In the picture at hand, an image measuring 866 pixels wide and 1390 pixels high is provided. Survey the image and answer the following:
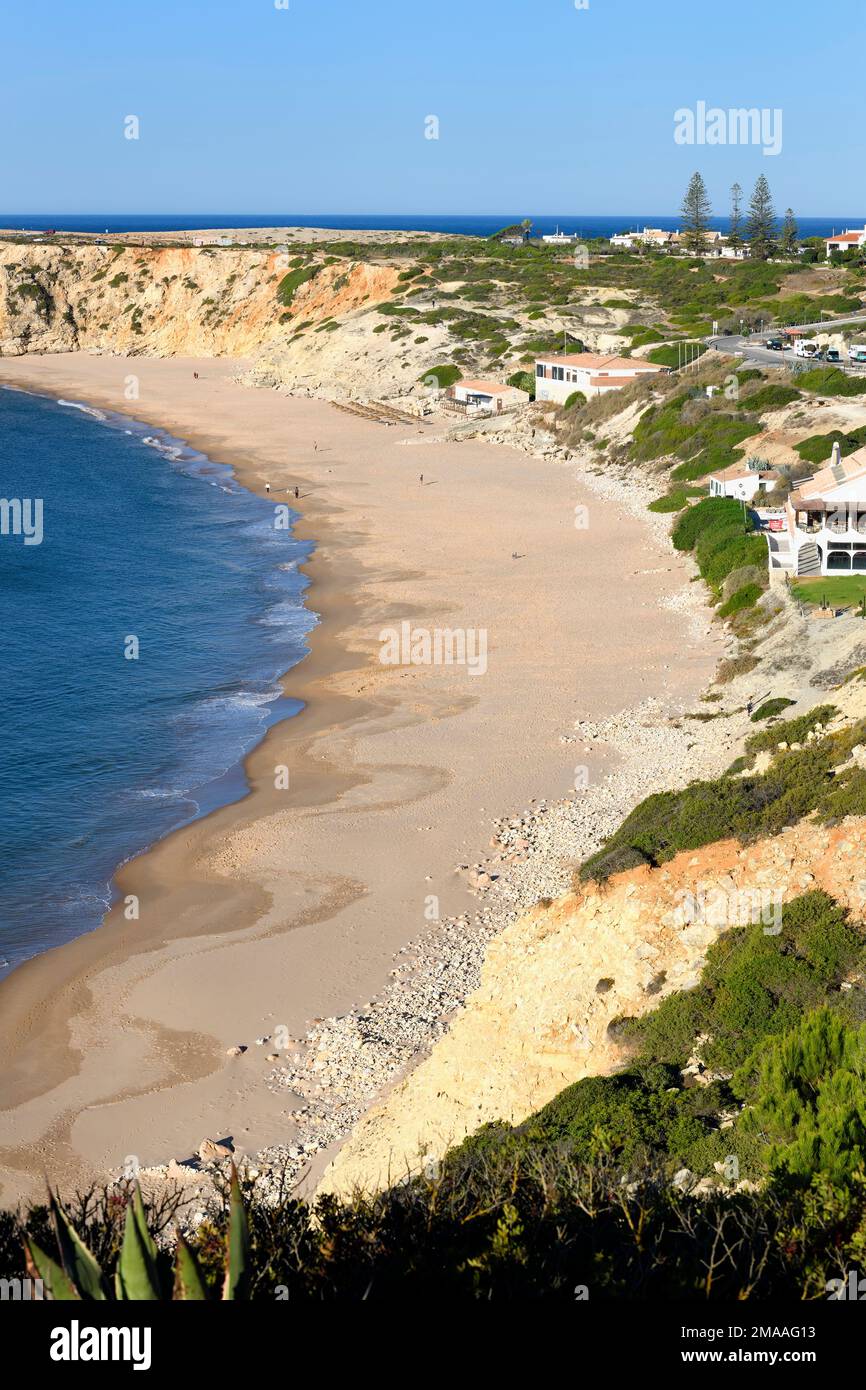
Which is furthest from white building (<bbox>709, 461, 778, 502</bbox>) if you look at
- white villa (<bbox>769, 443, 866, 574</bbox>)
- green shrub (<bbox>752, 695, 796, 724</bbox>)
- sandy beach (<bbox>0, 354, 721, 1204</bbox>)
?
green shrub (<bbox>752, 695, 796, 724</bbox>)

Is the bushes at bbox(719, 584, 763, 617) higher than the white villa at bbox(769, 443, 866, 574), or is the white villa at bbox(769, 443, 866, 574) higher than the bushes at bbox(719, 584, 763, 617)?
the white villa at bbox(769, 443, 866, 574)

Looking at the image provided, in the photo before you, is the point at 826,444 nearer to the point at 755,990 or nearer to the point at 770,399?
the point at 770,399

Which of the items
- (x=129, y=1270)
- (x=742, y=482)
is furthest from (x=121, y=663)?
(x=129, y=1270)

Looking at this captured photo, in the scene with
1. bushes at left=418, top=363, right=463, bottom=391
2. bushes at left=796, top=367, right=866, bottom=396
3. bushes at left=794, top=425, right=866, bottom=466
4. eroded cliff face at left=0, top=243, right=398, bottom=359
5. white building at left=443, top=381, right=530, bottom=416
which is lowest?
bushes at left=794, top=425, right=866, bottom=466

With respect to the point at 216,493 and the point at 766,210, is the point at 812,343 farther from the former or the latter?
the point at 766,210

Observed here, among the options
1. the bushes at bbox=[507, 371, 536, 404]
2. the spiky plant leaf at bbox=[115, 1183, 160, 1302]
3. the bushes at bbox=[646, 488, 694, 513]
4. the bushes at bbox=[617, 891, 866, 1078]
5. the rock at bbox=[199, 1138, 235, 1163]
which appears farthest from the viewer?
the bushes at bbox=[507, 371, 536, 404]

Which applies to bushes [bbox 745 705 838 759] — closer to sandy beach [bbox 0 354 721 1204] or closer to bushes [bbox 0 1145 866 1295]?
sandy beach [bbox 0 354 721 1204]
